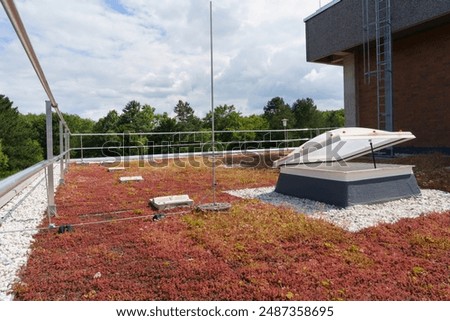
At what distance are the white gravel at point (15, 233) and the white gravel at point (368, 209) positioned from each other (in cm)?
372

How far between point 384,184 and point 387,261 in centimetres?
296

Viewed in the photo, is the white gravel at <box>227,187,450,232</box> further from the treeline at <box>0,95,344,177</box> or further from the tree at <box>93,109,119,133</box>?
the tree at <box>93,109,119,133</box>

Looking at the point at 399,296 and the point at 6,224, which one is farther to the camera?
the point at 6,224

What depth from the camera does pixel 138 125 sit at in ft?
119

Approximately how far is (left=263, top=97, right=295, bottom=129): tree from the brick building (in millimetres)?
24430

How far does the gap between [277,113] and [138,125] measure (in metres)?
19.3

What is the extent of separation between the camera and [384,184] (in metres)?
5.74

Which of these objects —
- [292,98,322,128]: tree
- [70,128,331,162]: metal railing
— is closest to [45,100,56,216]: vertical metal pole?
[70,128,331,162]: metal railing

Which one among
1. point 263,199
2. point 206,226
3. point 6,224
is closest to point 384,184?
point 263,199

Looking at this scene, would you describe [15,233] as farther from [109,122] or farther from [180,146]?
[109,122]

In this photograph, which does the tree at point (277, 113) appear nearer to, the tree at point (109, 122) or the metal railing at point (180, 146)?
the metal railing at point (180, 146)

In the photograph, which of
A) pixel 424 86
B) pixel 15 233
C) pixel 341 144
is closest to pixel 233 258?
pixel 15 233
